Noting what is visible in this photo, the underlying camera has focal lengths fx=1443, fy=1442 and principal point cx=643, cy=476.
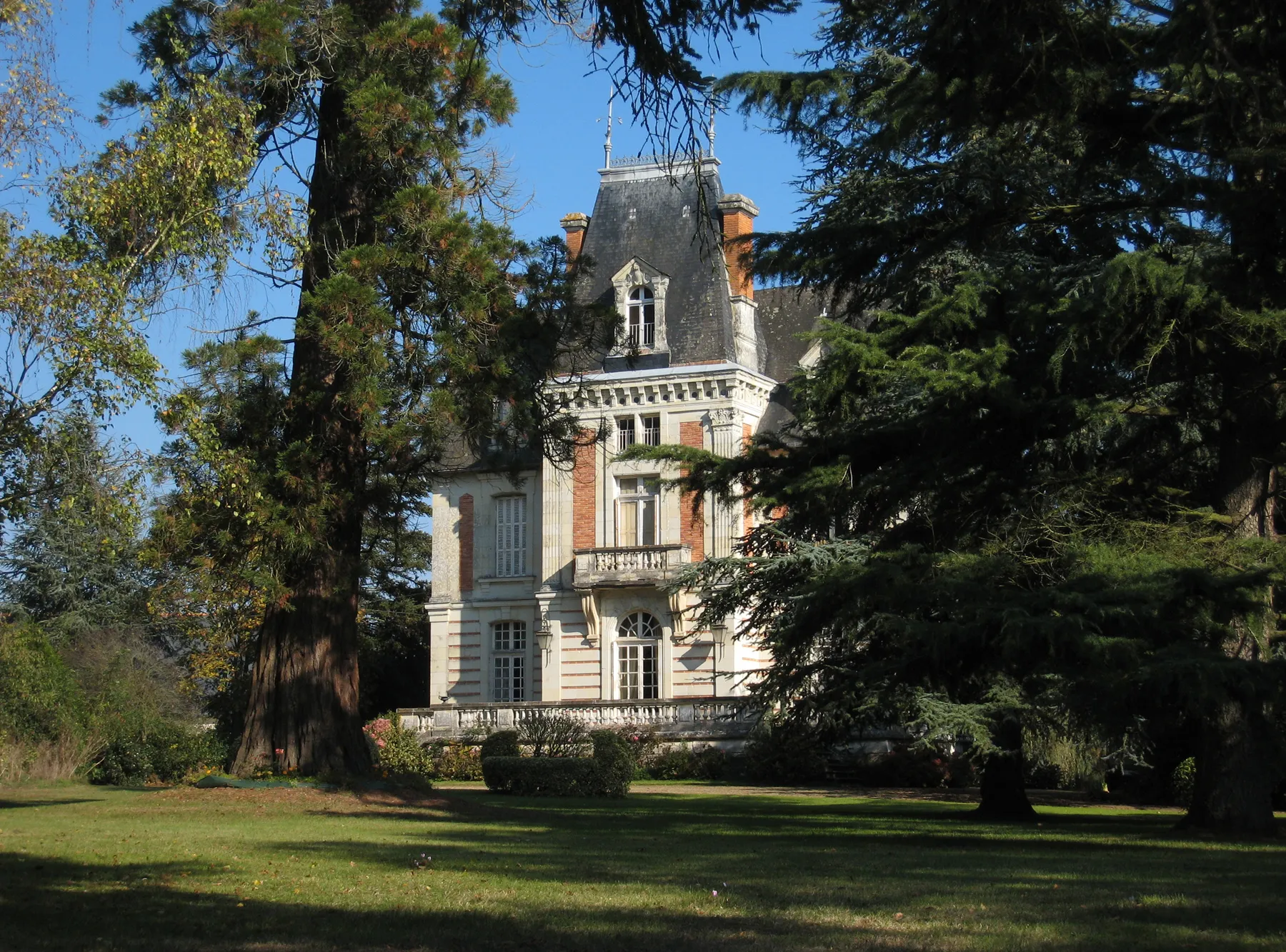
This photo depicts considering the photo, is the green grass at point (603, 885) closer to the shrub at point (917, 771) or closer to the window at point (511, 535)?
the shrub at point (917, 771)

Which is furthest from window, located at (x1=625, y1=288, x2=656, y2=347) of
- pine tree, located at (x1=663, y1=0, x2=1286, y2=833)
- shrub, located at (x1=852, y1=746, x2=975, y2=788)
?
pine tree, located at (x1=663, y1=0, x2=1286, y2=833)

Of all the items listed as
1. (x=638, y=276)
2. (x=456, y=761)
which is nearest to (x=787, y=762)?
(x=456, y=761)

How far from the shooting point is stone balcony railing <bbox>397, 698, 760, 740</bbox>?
32.8 meters

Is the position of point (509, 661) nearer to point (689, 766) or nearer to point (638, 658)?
point (638, 658)

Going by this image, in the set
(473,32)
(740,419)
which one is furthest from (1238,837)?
(740,419)

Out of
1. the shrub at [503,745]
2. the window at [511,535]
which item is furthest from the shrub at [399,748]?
the window at [511,535]

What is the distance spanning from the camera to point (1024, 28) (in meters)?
6.84

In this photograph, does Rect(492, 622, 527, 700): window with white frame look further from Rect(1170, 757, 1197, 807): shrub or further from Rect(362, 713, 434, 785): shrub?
Rect(1170, 757, 1197, 807): shrub

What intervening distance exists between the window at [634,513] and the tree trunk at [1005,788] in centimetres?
2067

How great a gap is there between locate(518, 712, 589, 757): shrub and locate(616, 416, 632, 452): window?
10.4 meters

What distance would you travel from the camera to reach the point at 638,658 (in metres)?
37.8

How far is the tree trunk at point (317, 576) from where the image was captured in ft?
56.9

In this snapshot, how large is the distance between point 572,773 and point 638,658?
15579 mm

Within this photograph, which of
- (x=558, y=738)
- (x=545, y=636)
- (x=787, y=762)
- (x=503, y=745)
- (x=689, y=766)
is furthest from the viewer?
(x=545, y=636)
